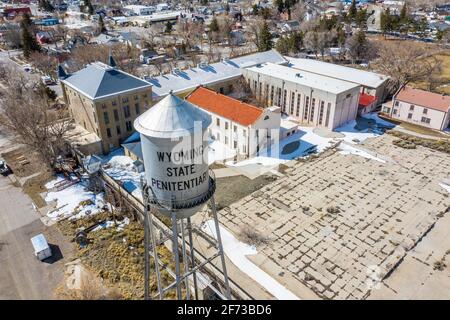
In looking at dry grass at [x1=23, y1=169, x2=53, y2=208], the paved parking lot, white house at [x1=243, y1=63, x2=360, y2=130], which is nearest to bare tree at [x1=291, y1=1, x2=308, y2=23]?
white house at [x1=243, y1=63, x2=360, y2=130]

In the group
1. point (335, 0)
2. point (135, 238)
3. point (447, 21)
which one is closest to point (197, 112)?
point (135, 238)

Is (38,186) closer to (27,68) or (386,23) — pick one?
(27,68)

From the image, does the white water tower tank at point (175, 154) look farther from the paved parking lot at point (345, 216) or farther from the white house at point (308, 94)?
the white house at point (308, 94)

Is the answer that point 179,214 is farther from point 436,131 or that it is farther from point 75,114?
point 436,131

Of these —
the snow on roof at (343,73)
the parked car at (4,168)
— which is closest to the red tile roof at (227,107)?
the snow on roof at (343,73)

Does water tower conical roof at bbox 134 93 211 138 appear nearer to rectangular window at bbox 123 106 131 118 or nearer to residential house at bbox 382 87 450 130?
rectangular window at bbox 123 106 131 118

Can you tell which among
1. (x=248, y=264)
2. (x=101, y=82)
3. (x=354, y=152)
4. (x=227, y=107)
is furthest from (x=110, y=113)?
(x=354, y=152)
